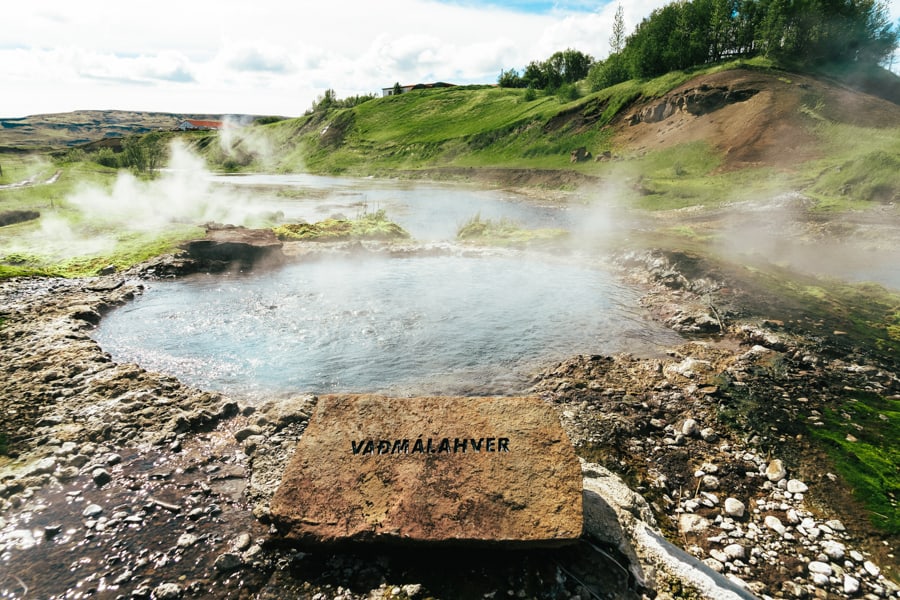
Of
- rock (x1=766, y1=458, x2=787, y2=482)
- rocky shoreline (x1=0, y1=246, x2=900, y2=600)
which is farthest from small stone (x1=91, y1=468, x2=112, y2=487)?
rock (x1=766, y1=458, x2=787, y2=482)

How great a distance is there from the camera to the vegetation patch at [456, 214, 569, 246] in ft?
66.9

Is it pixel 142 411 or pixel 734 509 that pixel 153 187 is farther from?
pixel 734 509

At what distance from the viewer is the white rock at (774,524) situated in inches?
195

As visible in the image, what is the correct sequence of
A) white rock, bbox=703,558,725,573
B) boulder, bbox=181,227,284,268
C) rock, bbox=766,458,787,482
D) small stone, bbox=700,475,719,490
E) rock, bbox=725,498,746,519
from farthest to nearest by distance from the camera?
1. boulder, bbox=181,227,284,268
2. rock, bbox=766,458,787,482
3. small stone, bbox=700,475,719,490
4. rock, bbox=725,498,746,519
5. white rock, bbox=703,558,725,573

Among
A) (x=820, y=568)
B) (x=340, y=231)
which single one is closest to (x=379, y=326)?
(x=820, y=568)

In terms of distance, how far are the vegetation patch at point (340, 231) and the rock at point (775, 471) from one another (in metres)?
16.6

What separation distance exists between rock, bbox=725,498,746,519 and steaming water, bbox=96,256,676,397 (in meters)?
3.76

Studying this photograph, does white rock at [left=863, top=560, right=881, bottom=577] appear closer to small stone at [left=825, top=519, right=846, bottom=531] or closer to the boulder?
small stone at [left=825, top=519, right=846, bottom=531]

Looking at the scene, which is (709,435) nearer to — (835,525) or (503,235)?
(835,525)

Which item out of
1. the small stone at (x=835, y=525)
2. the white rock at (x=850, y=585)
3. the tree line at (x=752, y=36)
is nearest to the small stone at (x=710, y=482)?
the small stone at (x=835, y=525)

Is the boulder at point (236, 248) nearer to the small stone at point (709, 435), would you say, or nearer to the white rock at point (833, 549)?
the small stone at point (709, 435)

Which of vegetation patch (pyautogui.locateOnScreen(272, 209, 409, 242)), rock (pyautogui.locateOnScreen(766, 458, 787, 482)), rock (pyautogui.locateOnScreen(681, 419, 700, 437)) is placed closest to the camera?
rock (pyautogui.locateOnScreen(766, 458, 787, 482))

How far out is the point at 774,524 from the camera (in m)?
5.04

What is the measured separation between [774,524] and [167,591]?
6.53 metres
